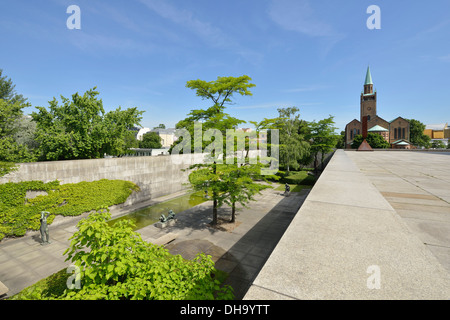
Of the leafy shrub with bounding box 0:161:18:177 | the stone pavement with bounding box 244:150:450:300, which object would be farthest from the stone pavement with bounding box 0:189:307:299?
the stone pavement with bounding box 244:150:450:300

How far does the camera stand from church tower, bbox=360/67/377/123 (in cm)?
8088

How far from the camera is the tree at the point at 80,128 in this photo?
574 inches

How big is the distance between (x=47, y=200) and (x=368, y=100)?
10177 centimetres

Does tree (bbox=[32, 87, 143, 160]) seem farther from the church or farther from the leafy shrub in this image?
the church

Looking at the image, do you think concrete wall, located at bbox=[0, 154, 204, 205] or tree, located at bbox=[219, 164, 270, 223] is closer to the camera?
tree, located at bbox=[219, 164, 270, 223]

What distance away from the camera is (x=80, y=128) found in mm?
15695

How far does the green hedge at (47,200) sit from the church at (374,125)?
84073mm

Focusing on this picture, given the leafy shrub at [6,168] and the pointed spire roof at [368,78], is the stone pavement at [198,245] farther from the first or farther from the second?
the pointed spire roof at [368,78]

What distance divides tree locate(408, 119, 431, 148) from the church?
6.75 meters

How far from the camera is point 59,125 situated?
1511 centimetres

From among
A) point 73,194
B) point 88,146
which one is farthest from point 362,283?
point 88,146

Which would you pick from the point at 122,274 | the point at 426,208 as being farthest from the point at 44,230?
the point at 426,208
